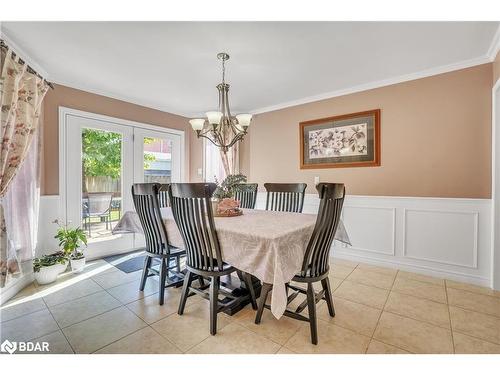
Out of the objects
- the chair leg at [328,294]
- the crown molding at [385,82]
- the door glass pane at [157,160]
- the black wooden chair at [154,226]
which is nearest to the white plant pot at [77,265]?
the black wooden chair at [154,226]

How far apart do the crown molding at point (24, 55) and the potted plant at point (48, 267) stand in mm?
2050

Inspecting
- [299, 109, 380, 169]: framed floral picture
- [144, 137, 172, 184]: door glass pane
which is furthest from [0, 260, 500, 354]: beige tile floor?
[144, 137, 172, 184]: door glass pane

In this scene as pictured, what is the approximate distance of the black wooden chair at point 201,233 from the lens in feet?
5.32

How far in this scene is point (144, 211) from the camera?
218 centimetres

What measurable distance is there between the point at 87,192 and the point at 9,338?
1.99 meters

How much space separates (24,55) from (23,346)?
2.55 meters

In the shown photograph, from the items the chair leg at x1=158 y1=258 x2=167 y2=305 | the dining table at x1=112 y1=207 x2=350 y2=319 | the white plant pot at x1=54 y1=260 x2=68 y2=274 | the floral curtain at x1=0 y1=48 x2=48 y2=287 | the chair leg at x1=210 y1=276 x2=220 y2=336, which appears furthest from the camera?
the white plant pot at x1=54 y1=260 x2=68 y2=274

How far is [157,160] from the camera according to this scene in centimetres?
408

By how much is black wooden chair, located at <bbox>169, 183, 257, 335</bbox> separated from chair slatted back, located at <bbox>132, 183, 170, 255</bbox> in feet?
1.20

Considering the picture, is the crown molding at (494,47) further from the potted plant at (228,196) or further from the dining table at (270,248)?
the potted plant at (228,196)

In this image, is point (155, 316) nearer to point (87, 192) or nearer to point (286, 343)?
point (286, 343)

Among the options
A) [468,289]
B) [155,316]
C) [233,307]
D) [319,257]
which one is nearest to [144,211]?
[155,316]

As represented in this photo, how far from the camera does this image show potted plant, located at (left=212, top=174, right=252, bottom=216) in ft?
7.18

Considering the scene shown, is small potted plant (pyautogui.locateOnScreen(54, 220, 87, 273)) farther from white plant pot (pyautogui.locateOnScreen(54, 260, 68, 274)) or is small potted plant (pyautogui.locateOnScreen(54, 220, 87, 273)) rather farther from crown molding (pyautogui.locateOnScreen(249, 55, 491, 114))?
crown molding (pyautogui.locateOnScreen(249, 55, 491, 114))
